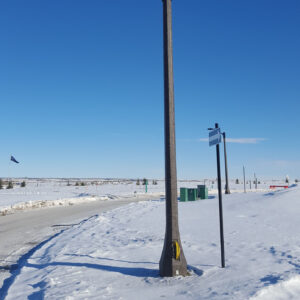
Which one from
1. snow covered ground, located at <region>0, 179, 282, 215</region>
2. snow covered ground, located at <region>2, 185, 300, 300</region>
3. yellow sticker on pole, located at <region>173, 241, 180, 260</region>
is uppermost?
snow covered ground, located at <region>0, 179, 282, 215</region>

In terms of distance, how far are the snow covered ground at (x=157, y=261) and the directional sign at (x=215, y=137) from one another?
2.38 metres

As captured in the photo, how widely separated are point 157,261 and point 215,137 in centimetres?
301

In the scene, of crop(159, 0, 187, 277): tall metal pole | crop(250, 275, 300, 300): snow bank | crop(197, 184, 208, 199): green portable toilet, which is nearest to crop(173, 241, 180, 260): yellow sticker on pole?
crop(159, 0, 187, 277): tall metal pole

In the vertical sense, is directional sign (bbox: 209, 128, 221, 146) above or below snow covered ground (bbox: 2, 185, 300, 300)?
above

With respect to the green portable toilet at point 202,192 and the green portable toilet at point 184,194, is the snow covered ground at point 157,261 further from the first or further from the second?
the green portable toilet at point 202,192

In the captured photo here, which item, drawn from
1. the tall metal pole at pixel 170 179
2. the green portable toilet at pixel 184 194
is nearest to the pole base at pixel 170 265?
the tall metal pole at pixel 170 179

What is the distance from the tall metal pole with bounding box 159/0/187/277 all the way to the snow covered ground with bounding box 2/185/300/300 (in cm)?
27

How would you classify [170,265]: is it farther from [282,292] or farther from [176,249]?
[282,292]

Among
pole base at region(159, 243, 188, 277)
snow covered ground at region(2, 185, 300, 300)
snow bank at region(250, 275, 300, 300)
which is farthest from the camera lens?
pole base at region(159, 243, 188, 277)

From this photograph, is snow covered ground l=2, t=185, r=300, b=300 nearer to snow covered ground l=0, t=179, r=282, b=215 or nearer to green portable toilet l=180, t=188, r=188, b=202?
green portable toilet l=180, t=188, r=188, b=202

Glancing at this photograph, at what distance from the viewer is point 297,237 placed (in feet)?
27.9

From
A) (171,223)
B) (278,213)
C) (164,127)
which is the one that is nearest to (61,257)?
(171,223)

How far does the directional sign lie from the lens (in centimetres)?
608

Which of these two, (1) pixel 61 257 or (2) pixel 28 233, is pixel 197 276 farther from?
(2) pixel 28 233
